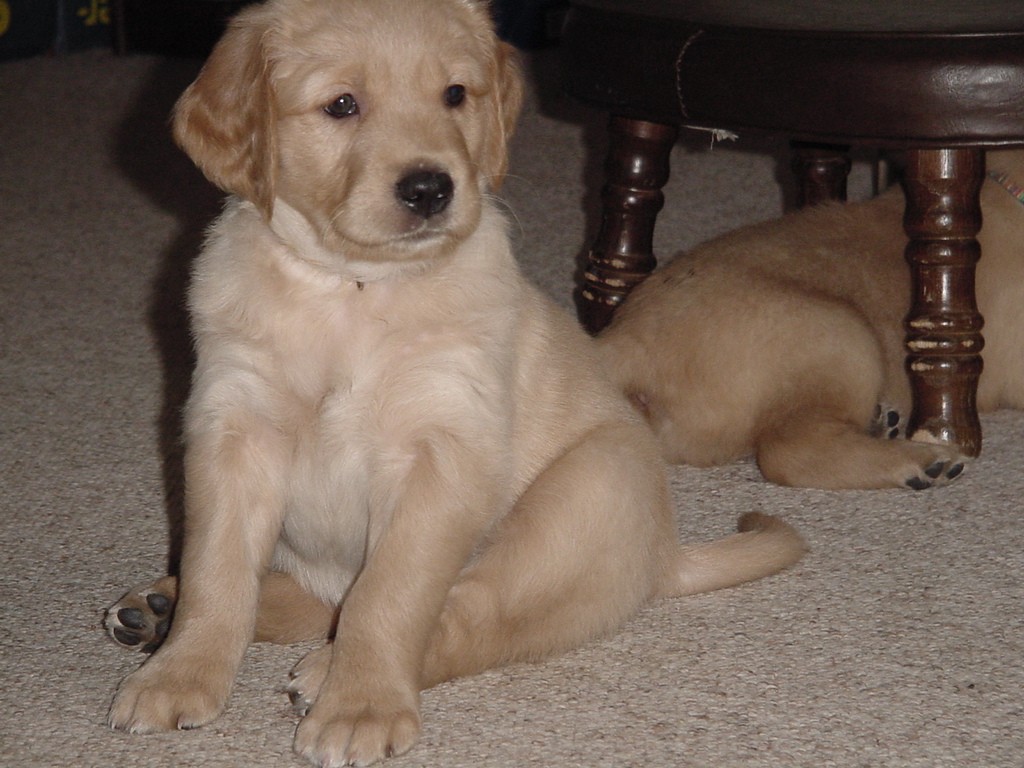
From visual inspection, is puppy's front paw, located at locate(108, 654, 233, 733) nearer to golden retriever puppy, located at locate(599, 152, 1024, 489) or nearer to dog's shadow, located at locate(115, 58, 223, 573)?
dog's shadow, located at locate(115, 58, 223, 573)

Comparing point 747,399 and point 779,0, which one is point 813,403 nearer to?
point 747,399

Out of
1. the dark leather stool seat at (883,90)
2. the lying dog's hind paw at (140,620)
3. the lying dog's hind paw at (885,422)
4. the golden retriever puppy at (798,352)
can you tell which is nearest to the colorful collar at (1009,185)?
the golden retriever puppy at (798,352)

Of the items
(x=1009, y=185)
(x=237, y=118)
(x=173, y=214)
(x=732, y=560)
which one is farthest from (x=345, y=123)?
(x=173, y=214)

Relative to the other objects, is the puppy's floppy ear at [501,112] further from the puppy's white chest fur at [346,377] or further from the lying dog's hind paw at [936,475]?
the lying dog's hind paw at [936,475]

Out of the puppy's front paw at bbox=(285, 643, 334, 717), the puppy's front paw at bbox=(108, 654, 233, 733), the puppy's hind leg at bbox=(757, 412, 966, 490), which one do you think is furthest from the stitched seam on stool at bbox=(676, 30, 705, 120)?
the puppy's front paw at bbox=(108, 654, 233, 733)

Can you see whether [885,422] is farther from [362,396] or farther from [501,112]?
[362,396]

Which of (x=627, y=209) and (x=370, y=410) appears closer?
(x=370, y=410)

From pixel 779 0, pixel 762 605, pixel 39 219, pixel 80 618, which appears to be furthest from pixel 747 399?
pixel 39 219
